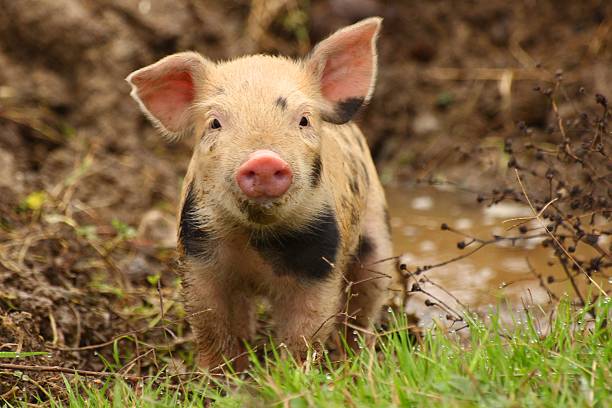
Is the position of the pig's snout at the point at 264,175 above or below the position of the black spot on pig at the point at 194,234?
above

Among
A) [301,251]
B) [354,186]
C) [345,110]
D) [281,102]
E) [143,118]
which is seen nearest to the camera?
[281,102]

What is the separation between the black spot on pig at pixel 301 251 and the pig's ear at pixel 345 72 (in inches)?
27.9

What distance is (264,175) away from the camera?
12.5 feet

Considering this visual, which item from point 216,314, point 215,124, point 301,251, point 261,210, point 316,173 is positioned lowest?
point 216,314

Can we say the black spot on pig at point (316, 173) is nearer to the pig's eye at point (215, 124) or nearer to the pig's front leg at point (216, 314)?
the pig's eye at point (215, 124)

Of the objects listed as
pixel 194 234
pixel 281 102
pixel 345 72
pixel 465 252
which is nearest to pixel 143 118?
pixel 465 252

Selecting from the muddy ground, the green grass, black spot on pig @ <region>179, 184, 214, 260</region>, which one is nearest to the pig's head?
black spot on pig @ <region>179, 184, 214, 260</region>

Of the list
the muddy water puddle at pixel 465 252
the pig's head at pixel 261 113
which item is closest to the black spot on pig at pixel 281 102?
the pig's head at pixel 261 113

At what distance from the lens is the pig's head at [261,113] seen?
397 centimetres

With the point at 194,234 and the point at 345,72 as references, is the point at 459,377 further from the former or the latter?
the point at 345,72

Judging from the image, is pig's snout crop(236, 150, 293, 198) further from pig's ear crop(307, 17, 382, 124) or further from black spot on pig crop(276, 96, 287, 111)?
pig's ear crop(307, 17, 382, 124)

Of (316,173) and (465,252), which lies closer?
(316,173)

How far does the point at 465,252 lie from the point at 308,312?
9.44 feet

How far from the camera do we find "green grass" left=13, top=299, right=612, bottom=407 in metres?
3.30
